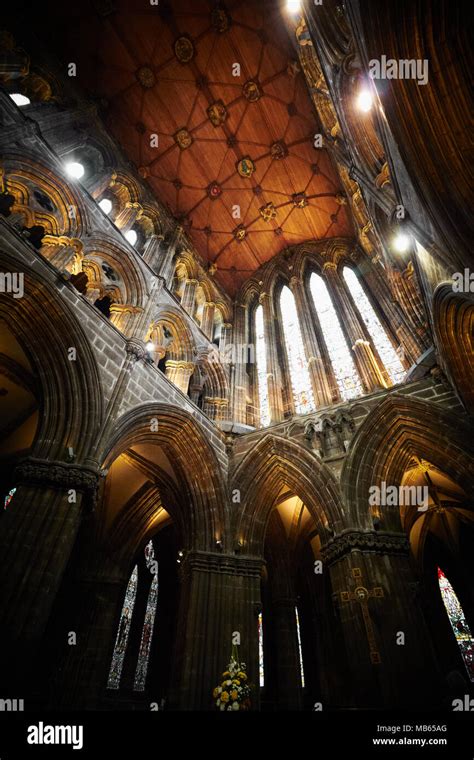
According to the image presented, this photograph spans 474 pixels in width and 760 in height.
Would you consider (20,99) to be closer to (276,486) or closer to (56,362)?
(56,362)

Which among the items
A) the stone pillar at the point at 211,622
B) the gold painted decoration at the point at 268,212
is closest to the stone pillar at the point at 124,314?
the stone pillar at the point at 211,622

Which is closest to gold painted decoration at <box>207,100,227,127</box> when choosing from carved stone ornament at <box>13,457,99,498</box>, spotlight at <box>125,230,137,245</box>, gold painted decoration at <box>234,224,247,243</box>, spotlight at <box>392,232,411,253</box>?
gold painted decoration at <box>234,224,247,243</box>

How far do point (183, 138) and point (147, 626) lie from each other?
649 inches

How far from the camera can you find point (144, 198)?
43.1 feet

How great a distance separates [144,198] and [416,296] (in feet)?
31.5

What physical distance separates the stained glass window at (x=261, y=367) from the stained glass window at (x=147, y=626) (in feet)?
21.4

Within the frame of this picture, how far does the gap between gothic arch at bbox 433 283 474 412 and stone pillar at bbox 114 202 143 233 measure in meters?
9.20

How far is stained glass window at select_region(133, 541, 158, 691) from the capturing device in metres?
10.9

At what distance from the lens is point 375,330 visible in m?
11.7

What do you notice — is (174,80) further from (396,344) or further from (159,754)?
(159,754)

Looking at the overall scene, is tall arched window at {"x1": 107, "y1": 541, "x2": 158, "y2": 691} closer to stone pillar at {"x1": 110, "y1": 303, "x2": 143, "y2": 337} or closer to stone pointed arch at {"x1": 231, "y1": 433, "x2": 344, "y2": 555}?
stone pointed arch at {"x1": 231, "y1": 433, "x2": 344, "y2": 555}

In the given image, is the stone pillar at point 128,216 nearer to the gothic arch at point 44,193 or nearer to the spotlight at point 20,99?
the gothic arch at point 44,193

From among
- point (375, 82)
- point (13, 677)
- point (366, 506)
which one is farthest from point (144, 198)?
point (13, 677)

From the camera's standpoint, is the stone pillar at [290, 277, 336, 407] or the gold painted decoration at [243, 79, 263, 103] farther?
the gold painted decoration at [243, 79, 263, 103]
